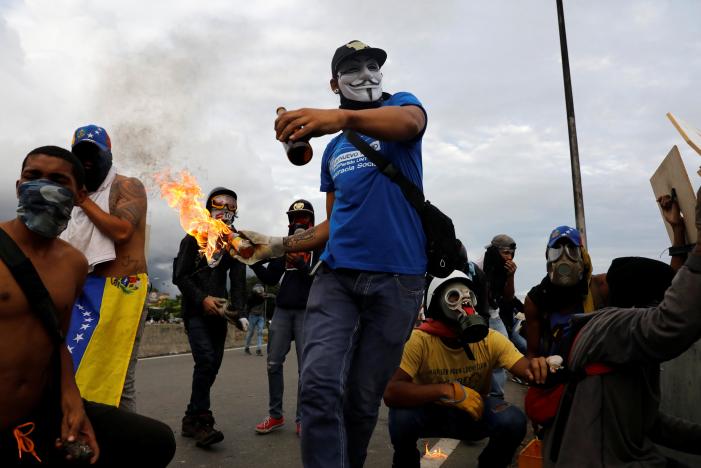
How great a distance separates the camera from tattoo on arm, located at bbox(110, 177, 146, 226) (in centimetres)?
376

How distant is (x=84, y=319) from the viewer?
11.3ft

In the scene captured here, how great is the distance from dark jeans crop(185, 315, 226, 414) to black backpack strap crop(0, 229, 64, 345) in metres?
2.94

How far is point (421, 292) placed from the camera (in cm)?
314

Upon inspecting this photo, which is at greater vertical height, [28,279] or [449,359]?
[28,279]

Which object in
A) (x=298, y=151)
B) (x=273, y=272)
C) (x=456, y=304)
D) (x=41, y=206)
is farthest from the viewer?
(x=273, y=272)

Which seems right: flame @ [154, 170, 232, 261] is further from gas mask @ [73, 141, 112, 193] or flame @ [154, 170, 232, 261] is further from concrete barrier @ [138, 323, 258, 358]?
concrete barrier @ [138, 323, 258, 358]

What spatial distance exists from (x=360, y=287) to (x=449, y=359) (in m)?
1.48

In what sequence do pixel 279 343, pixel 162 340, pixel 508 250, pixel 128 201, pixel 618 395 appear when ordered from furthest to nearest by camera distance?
pixel 162 340 < pixel 508 250 < pixel 279 343 < pixel 128 201 < pixel 618 395

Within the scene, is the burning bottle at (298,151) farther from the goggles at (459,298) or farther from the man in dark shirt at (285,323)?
the man in dark shirt at (285,323)

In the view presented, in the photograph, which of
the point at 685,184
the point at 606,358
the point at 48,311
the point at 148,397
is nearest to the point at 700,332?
the point at 606,358

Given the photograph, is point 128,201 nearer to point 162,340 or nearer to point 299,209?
point 299,209

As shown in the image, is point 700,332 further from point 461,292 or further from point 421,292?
point 461,292

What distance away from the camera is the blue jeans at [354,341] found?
2.82 meters

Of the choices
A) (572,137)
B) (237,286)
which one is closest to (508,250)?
(237,286)
